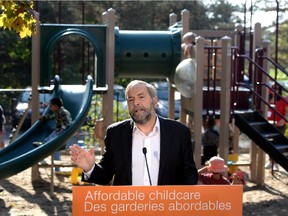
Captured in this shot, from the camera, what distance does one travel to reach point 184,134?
13.4 feet

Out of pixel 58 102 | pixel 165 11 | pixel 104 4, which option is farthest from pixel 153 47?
pixel 165 11

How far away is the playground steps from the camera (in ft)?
31.3

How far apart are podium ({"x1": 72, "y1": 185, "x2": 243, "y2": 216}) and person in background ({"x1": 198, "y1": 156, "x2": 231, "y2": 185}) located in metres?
2.47

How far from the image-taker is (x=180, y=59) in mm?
11305

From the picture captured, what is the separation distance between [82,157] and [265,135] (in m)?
6.33

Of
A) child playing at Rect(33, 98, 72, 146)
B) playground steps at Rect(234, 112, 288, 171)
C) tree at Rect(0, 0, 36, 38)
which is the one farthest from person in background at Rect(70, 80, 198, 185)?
child playing at Rect(33, 98, 72, 146)

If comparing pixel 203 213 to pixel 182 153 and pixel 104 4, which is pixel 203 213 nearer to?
pixel 182 153

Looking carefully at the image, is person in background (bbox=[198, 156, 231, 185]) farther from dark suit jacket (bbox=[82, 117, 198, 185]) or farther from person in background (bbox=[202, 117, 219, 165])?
person in background (bbox=[202, 117, 219, 165])

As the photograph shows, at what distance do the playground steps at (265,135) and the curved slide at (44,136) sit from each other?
2354 millimetres

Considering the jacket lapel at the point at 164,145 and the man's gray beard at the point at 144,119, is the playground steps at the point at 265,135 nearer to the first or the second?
the jacket lapel at the point at 164,145

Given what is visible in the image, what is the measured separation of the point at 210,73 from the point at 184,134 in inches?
261

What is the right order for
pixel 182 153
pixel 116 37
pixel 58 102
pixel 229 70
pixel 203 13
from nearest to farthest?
pixel 182 153 → pixel 229 70 → pixel 58 102 → pixel 116 37 → pixel 203 13

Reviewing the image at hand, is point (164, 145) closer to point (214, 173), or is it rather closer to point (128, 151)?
point (128, 151)

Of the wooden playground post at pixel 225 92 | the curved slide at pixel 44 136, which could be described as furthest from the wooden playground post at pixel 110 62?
the wooden playground post at pixel 225 92
